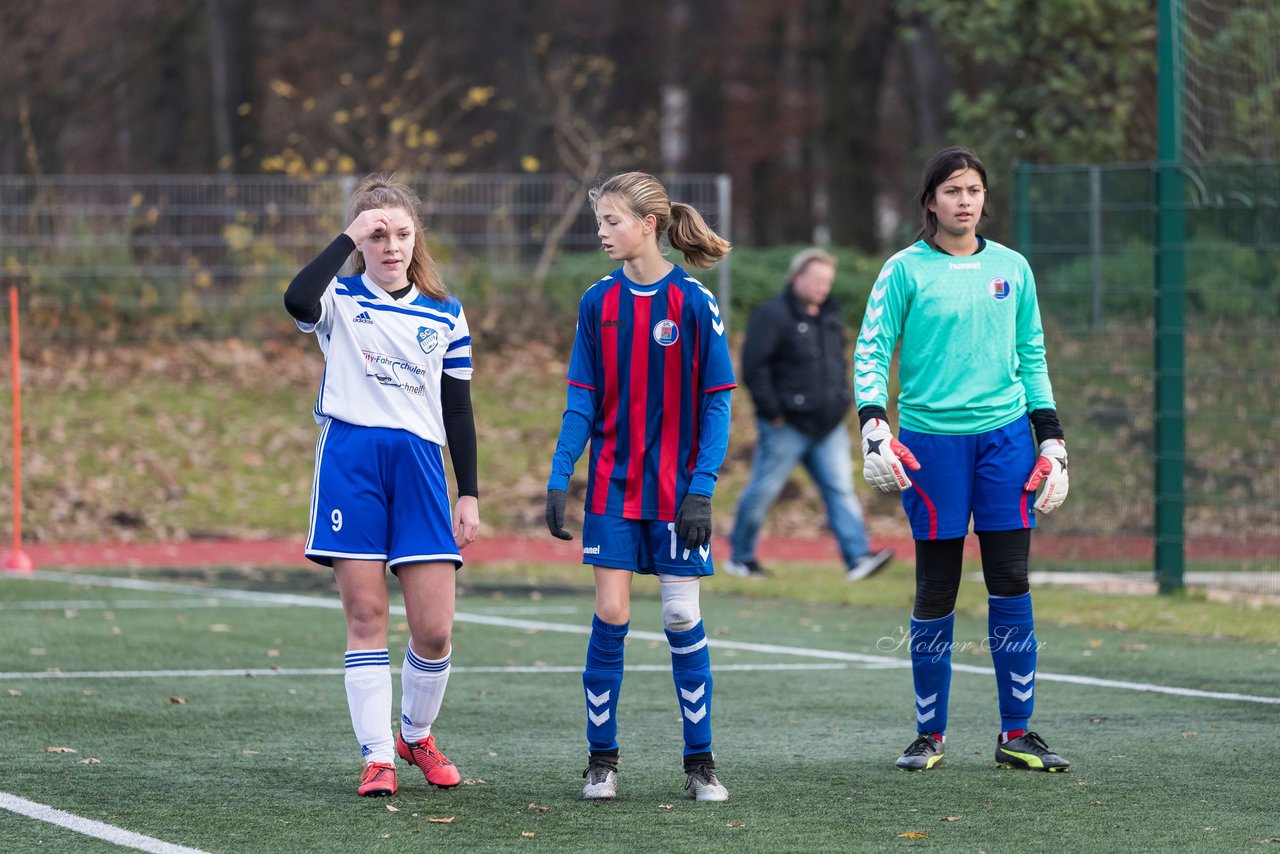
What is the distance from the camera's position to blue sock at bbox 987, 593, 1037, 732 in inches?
246

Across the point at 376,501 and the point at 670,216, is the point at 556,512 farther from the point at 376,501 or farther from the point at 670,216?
the point at 670,216

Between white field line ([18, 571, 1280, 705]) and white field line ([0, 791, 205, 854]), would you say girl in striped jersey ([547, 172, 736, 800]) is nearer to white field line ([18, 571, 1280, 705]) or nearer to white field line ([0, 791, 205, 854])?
white field line ([0, 791, 205, 854])

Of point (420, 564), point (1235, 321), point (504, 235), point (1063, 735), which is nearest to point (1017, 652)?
point (1063, 735)

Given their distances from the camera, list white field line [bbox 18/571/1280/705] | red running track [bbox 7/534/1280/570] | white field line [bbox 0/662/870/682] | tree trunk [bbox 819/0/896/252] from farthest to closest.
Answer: tree trunk [bbox 819/0/896/252]
red running track [bbox 7/534/1280/570]
white field line [bbox 0/662/870/682]
white field line [bbox 18/571/1280/705]

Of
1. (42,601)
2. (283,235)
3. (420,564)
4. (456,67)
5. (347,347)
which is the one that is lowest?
(42,601)

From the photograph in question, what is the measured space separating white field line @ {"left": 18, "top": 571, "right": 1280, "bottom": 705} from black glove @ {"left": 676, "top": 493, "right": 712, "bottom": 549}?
3.03 meters

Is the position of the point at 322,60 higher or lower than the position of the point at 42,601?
higher

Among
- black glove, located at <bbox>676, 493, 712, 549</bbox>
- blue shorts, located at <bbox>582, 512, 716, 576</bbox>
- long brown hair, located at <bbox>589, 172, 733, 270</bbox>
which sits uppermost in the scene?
long brown hair, located at <bbox>589, 172, 733, 270</bbox>

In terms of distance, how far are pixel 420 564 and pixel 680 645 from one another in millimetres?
812

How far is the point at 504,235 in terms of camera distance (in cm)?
2034

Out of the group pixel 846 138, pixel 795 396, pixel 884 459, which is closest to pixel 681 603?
pixel 884 459

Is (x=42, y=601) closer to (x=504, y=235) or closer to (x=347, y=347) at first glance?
(x=347, y=347)

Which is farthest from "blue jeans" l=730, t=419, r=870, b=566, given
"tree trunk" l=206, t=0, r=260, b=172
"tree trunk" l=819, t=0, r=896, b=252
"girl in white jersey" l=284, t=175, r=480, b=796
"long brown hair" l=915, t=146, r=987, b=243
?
"tree trunk" l=819, t=0, r=896, b=252

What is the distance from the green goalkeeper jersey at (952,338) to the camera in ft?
20.3
